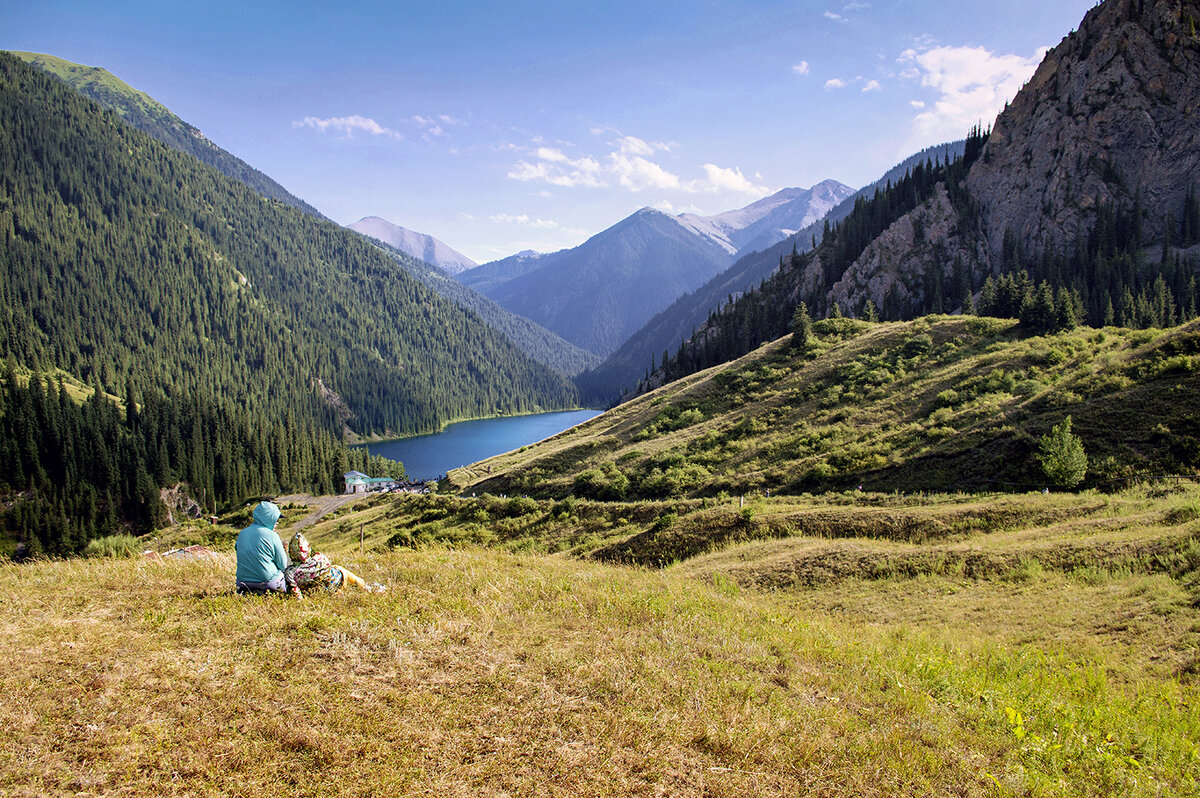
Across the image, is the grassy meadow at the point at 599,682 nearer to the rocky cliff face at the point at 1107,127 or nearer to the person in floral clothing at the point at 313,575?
the person in floral clothing at the point at 313,575

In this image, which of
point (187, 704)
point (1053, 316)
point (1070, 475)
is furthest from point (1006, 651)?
point (1053, 316)

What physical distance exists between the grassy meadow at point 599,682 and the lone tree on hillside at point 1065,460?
8.77 meters

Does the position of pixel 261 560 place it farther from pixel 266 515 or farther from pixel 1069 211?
pixel 1069 211

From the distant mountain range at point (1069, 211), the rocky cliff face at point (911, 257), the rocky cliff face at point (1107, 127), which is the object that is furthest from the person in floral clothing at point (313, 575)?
the rocky cliff face at point (1107, 127)

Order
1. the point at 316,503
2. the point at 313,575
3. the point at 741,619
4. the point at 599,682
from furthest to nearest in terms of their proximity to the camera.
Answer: the point at 316,503 → the point at 741,619 → the point at 313,575 → the point at 599,682

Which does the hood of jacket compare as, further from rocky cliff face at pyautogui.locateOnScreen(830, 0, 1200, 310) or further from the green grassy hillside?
rocky cliff face at pyautogui.locateOnScreen(830, 0, 1200, 310)

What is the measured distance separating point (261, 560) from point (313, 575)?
3.58 feet

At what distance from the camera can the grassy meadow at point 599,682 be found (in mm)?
6500

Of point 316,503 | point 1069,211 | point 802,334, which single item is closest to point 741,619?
point 802,334

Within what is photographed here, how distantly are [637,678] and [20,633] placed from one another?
10439 millimetres

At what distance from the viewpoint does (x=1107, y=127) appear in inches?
5128

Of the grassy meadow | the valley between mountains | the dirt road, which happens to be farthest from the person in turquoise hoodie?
the dirt road

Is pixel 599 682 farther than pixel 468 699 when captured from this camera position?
Yes

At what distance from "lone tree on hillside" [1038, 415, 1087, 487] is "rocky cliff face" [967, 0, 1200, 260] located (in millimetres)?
140960
